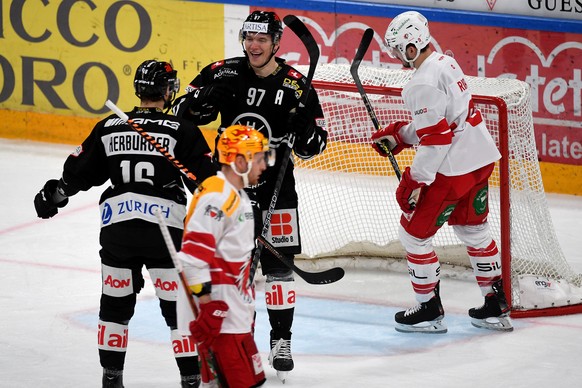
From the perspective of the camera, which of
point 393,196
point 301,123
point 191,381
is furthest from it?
point 393,196

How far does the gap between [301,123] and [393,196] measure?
188 cm

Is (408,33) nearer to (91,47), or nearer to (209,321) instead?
(209,321)

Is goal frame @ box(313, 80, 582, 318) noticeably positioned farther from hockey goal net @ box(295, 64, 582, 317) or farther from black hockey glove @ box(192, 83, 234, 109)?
black hockey glove @ box(192, 83, 234, 109)

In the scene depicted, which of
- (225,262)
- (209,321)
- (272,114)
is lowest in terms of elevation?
(209,321)

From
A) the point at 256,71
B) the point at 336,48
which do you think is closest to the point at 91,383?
the point at 256,71

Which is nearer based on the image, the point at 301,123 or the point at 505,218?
the point at 301,123

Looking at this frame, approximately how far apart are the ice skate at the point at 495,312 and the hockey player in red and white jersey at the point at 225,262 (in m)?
1.94

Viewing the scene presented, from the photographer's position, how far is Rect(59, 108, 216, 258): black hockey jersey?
4395 mm

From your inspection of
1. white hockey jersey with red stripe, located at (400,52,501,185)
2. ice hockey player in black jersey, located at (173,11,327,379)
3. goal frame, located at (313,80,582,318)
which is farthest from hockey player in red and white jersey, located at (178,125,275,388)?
Result: goal frame, located at (313,80,582,318)

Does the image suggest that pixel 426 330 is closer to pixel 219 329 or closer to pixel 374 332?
pixel 374 332

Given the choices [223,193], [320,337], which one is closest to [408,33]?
[320,337]

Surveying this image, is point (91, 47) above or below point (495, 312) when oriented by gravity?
above

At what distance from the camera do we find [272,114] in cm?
499

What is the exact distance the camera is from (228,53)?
845 centimetres
